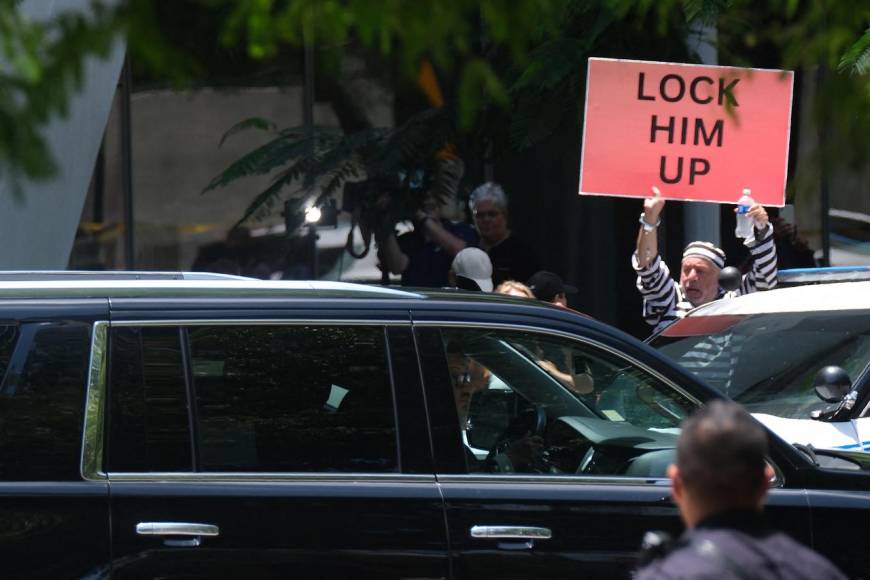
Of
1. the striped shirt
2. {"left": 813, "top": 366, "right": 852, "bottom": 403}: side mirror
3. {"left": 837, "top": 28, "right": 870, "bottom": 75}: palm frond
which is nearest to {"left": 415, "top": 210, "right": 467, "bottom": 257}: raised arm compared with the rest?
the striped shirt

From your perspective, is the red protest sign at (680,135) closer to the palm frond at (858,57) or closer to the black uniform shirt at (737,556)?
the palm frond at (858,57)

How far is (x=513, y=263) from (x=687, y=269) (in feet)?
3.84

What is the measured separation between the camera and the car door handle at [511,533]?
433 centimetres

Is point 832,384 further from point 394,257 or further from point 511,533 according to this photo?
point 394,257

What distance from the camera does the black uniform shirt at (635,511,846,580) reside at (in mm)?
2510

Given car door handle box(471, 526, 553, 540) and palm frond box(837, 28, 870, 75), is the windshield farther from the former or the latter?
car door handle box(471, 526, 553, 540)

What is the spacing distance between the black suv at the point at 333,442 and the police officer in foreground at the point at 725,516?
167 centimetres

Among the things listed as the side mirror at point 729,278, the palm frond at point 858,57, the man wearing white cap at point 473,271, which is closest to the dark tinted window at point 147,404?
the palm frond at point 858,57

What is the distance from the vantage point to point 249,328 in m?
4.35

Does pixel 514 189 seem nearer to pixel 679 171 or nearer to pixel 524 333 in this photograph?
pixel 679 171

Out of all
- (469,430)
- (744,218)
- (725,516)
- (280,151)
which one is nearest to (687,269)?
(744,218)

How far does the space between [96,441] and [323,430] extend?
0.65 m

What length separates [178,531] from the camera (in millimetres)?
4160

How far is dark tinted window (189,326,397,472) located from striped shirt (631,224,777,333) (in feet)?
12.0
